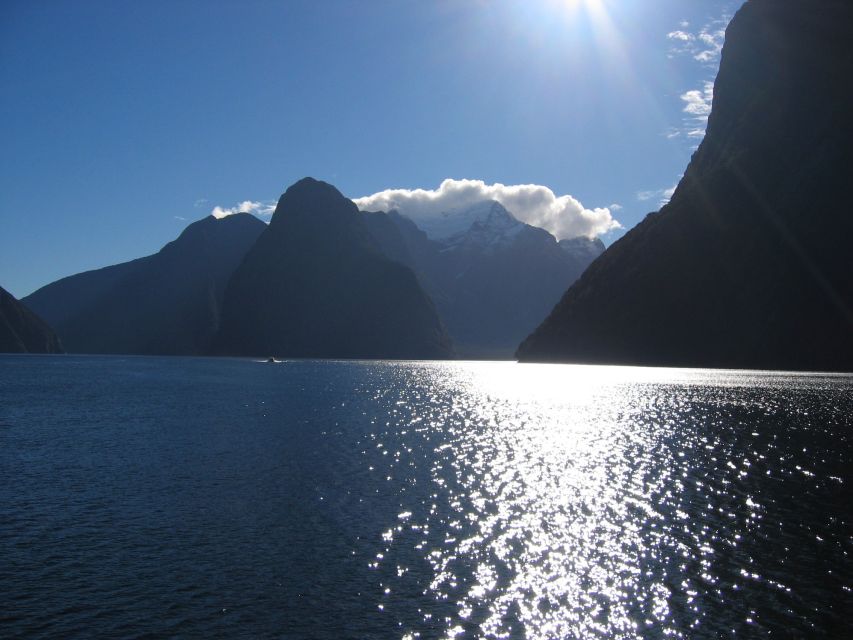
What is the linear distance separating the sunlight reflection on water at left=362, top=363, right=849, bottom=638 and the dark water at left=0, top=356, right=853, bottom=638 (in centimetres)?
15

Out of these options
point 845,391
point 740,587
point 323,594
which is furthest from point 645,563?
point 845,391

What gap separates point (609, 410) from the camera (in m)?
96.7

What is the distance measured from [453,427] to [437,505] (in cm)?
3784

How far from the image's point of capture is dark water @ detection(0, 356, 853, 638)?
23.6m

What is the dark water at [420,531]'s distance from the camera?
23.6 metres

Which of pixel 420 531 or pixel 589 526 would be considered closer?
pixel 420 531

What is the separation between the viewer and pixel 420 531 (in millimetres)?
33844

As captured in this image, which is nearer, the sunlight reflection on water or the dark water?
the dark water

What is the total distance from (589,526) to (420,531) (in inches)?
370

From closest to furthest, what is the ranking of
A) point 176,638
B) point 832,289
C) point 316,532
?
1. point 176,638
2. point 316,532
3. point 832,289

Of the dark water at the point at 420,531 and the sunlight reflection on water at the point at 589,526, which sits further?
the sunlight reflection on water at the point at 589,526

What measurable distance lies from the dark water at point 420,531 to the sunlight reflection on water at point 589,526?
6.0 inches

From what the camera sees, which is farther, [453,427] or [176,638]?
[453,427]

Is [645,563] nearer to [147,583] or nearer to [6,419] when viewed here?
[147,583]
